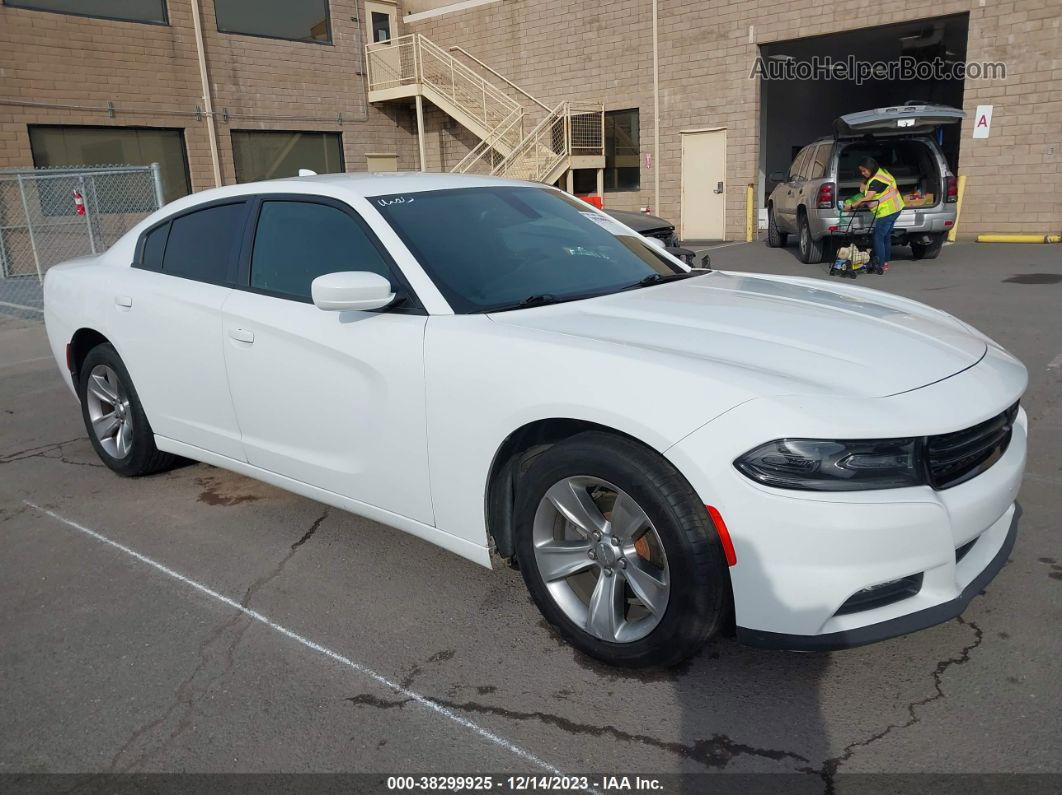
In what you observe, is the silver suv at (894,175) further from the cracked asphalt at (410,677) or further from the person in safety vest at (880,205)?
the cracked asphalt at (410,677)

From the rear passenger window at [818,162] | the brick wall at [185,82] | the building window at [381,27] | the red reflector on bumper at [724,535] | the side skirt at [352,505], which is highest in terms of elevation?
the building window at [381,27]

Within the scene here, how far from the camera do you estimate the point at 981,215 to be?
16.7 m

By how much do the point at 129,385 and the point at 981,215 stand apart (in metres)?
16.6

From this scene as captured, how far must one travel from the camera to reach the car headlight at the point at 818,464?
7.95 ft

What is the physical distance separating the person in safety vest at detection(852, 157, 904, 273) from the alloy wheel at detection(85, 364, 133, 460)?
32.8 feet

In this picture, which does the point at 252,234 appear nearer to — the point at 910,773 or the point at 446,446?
the point at 446,446

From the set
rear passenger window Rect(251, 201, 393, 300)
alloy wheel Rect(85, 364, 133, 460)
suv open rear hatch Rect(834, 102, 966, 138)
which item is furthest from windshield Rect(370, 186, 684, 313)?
suv open rear hatch Rect(834, 102, 966, 138)

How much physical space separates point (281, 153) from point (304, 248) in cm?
1872

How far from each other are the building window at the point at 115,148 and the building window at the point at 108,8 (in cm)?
217

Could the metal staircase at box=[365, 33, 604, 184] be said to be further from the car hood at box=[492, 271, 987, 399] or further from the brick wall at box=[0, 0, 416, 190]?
the car hood at box=[492, 271, 987, 399]

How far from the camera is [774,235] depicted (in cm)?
1659

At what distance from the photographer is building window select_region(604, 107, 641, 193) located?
818 inches

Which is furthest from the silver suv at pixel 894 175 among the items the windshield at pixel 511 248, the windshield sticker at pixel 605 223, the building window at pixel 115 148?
the building window at pixel 115 148

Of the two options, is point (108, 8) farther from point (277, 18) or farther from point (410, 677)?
point (410, 677)
